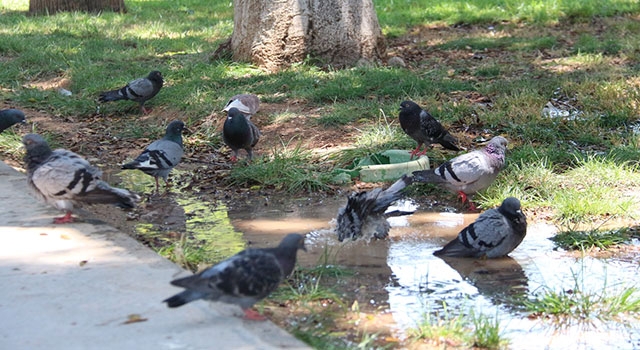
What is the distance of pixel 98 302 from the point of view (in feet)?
13.9

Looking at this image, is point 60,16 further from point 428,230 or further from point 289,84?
point 428,230

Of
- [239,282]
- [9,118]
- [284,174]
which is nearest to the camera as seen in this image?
[239,282]

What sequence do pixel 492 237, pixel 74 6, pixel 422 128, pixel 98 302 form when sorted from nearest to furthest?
pixel 98 302 → pixel 492 237 → pixel 422 128 → pixel 74 6

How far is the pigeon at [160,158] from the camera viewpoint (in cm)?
713

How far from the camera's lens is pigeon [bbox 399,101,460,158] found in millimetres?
7727

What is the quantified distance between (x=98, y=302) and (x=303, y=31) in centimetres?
747

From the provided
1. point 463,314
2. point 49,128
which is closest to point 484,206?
point 463,314

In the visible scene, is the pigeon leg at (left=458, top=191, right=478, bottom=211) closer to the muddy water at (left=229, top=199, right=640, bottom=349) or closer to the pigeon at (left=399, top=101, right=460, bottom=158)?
the muddy water at (left=229, top=199, right=640, bottom=349)

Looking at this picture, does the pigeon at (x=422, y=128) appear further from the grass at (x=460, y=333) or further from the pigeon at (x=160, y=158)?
the grass at (x=460, y=333)

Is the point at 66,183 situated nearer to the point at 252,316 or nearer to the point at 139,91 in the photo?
the point at 252,316

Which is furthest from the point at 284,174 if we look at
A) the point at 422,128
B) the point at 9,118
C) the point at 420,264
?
the point at 9,118

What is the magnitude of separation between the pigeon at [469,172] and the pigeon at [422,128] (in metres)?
Result: 0.82

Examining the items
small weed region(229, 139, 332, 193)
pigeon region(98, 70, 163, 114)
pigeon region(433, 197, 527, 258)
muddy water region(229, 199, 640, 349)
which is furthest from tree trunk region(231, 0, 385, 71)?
pigeon region(433, 197, 527, 258)

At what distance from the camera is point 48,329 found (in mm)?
3924
